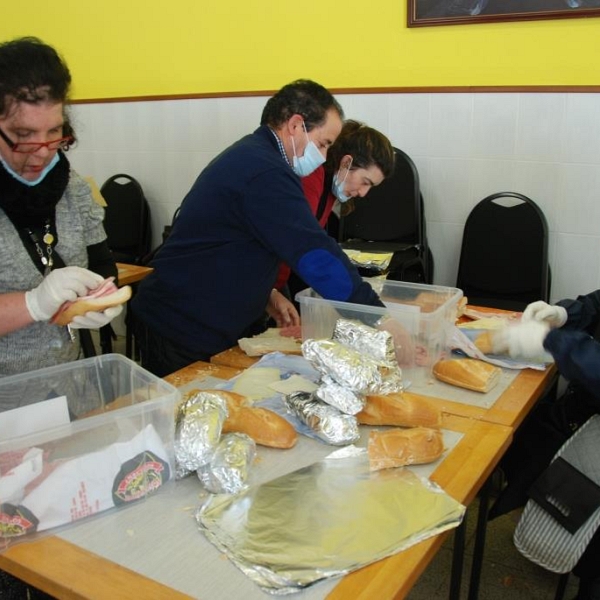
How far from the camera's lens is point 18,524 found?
1076 millimetres

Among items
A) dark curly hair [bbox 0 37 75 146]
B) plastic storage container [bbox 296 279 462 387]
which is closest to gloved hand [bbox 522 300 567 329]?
plastic storage container [bbox 296 279 462 387]

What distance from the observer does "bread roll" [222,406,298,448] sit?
1.36 metres

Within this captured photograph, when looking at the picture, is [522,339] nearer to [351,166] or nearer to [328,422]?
[328,422]

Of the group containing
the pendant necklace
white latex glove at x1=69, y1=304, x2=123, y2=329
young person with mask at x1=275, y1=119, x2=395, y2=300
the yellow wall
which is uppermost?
the yellow wall

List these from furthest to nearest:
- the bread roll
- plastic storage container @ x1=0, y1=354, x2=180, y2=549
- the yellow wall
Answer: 1. the yellow wall
2. the bread roll
3. plastic storage container @ x1=0, y1=354, x2=180, y2=549

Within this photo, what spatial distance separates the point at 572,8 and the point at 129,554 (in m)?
2.91

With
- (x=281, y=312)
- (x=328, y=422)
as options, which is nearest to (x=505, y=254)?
(x=281, y=312)

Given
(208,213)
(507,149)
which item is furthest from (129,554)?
(507,149)

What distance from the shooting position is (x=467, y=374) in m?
1.68

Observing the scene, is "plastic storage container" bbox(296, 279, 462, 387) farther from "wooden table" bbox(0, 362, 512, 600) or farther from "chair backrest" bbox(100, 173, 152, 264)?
"chair backrest" bbox(100, 173, 152, 264)

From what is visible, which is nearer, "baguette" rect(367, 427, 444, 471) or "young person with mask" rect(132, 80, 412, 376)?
"baguette" rect(367, 427, 444, 471)

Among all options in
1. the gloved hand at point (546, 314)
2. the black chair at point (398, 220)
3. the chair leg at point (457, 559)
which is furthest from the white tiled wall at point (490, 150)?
the chair leg at point (457, 559)

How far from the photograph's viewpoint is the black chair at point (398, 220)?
10.7 feet

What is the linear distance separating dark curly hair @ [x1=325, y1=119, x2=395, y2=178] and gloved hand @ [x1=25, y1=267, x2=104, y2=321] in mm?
1199
